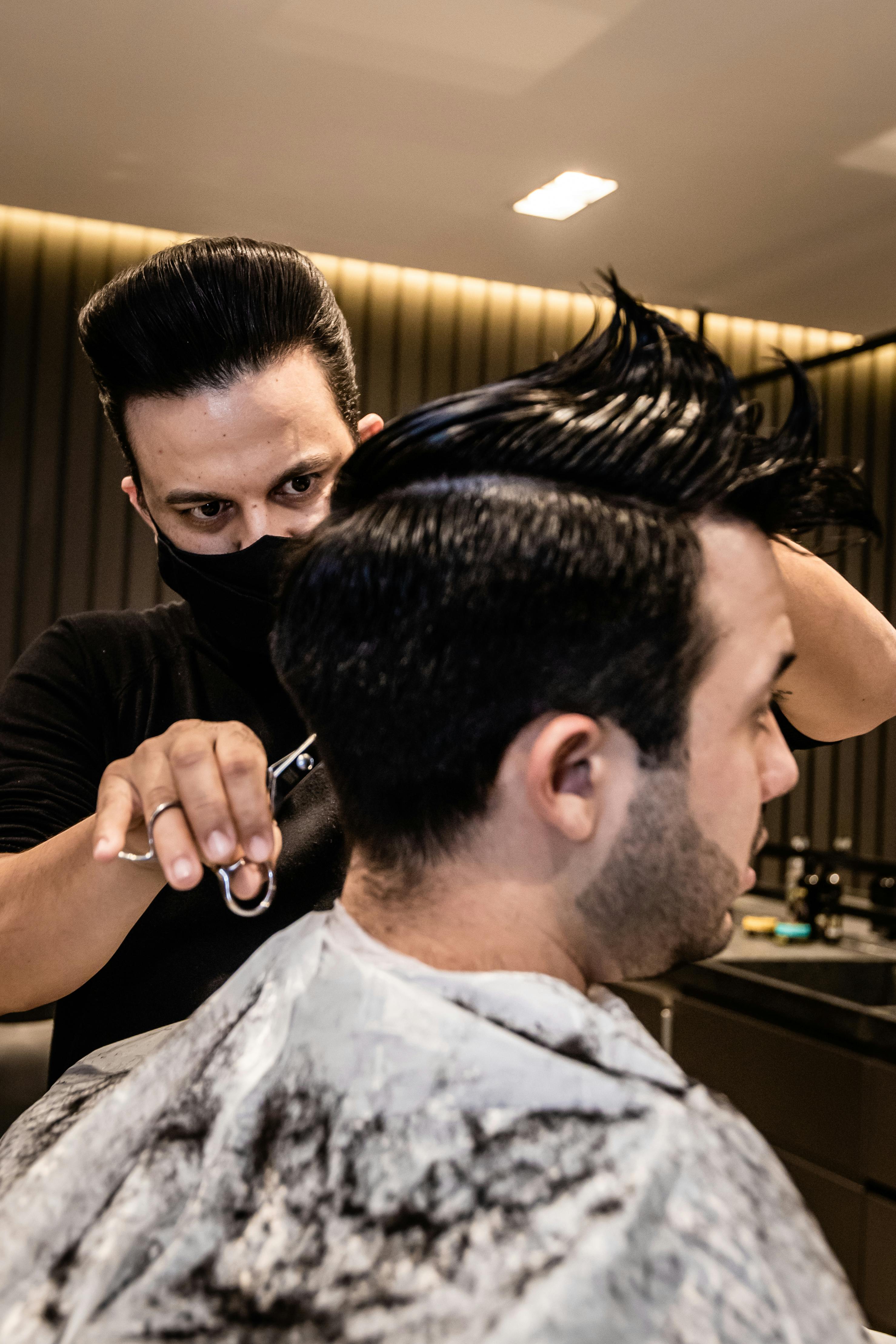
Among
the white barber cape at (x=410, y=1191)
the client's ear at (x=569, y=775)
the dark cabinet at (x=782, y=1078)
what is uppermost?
the client's ear at (x=569, y=775)

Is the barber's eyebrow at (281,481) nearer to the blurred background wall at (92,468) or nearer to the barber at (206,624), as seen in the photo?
the barber at (206,624)

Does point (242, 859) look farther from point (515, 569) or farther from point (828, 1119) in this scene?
point (828, 1119)

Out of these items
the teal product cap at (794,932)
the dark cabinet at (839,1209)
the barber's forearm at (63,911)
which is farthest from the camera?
the teal product cap at (794,932)

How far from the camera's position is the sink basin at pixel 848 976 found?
11.6 ft

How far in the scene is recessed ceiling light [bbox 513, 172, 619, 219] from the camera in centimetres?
339

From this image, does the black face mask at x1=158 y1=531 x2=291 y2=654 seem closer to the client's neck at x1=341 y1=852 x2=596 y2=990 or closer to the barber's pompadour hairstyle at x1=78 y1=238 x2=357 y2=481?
the barber's pompadour hairstyle at x1=78 y1=238 x2=357 y2=481

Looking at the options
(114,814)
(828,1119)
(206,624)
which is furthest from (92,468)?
(114,814)

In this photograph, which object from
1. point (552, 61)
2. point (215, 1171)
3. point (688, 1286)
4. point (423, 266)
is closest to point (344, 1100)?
point (215, 1171)

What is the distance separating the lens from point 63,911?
3.70 feet

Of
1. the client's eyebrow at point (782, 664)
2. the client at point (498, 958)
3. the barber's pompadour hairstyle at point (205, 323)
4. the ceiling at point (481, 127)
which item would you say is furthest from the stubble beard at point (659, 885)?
the ceiling at point (481, 127)

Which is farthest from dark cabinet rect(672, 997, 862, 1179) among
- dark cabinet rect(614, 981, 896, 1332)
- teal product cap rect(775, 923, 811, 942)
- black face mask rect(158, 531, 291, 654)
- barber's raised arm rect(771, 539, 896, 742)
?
black face mask rect(158, 531, 291, 654)

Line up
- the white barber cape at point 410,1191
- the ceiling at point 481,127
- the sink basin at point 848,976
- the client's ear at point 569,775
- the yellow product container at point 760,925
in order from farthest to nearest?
1. the yellow product container at point 760,925
2. the sink basin at point 848,976
3. the ceiling at point 481,127
4. the client's ear at point 569,775
5. the white barber cape at point 410,1191

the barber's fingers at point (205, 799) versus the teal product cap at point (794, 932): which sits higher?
the barber's fingers at point (205, 799)

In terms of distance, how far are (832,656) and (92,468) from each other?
353 cm
